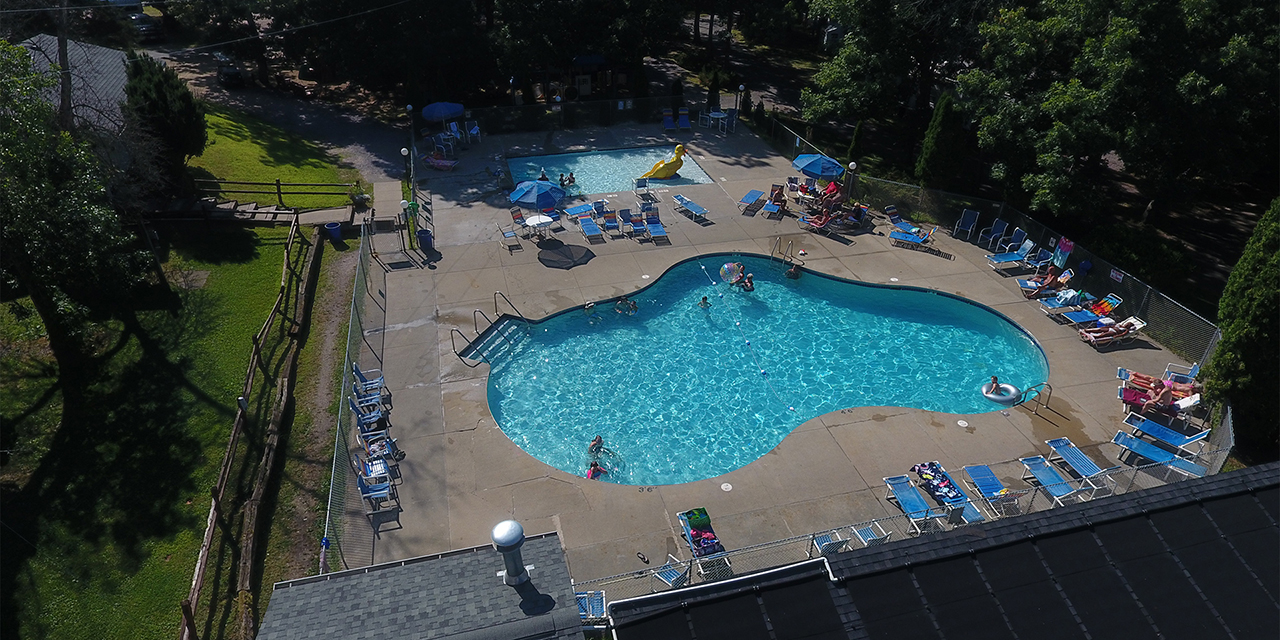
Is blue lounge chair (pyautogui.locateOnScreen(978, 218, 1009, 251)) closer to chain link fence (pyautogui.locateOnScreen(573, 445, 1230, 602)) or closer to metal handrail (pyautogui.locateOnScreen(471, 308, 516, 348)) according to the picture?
chain link fence (pyautogui.locateOnScreen(573, 445, 1230, 602))

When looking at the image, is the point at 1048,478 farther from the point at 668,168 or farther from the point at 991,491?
the point at 668,168

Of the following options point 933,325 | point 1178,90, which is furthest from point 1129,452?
point 1178,90

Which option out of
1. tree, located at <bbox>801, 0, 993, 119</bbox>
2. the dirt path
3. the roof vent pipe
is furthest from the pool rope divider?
the dirt path

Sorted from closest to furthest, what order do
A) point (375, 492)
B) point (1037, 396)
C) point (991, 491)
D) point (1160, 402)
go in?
1. point (375, 492)
2. point (991, 491)
3. point (1160, 402)
4. point (1037, 396)

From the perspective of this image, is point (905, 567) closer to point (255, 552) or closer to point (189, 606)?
point (189, 606)

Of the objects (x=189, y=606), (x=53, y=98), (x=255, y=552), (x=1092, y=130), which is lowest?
(x=255, y=552)

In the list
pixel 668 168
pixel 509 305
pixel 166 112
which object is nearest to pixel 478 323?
pixel 509 305
